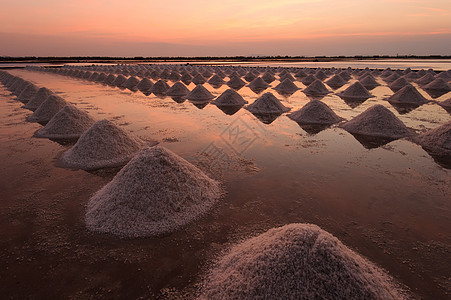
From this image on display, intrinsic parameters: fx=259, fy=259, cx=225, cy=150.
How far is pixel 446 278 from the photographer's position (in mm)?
3098

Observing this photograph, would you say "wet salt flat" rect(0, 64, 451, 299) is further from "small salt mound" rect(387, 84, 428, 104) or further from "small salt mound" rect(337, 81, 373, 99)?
"small salt mound" rect(337, 81, 373, 99)

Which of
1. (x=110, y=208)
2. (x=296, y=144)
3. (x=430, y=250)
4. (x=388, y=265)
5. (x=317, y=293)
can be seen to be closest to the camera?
(x=317, y=293)

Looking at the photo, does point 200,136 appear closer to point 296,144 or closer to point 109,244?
point 296,144

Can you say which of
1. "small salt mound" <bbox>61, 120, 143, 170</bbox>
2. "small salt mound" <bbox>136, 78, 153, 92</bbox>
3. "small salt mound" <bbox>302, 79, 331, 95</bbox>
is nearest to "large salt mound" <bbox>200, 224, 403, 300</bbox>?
"small salt mound" <bbox>61, 120, 143, 170</bbox>

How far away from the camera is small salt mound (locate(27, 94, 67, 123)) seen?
1170 centimetres

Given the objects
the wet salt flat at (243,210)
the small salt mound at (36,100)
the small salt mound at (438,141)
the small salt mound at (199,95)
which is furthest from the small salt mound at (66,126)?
the small salt mound at (438,141)

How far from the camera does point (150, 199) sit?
423 cm

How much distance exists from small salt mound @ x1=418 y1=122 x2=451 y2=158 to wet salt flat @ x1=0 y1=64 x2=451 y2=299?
0.33 meters

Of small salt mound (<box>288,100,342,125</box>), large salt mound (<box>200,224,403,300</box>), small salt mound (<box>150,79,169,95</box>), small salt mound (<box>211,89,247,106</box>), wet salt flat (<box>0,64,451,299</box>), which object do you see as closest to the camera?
large salt mound (<box>200,224,403,300</box>)

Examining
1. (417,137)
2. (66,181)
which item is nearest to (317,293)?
(66,181)

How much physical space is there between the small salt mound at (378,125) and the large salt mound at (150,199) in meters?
7.02

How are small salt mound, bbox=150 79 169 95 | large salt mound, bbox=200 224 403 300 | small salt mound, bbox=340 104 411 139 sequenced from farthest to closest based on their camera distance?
1. small salt mound, bbox=150 79 169 95
2. small salt mound, bbox=340 104 411 139
3. large salt mound, bbox=200 224 403 300

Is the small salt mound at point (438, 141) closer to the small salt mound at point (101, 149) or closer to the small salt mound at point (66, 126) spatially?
the small salt mound at point (101, 149)

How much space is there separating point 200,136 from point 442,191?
6.60 m
